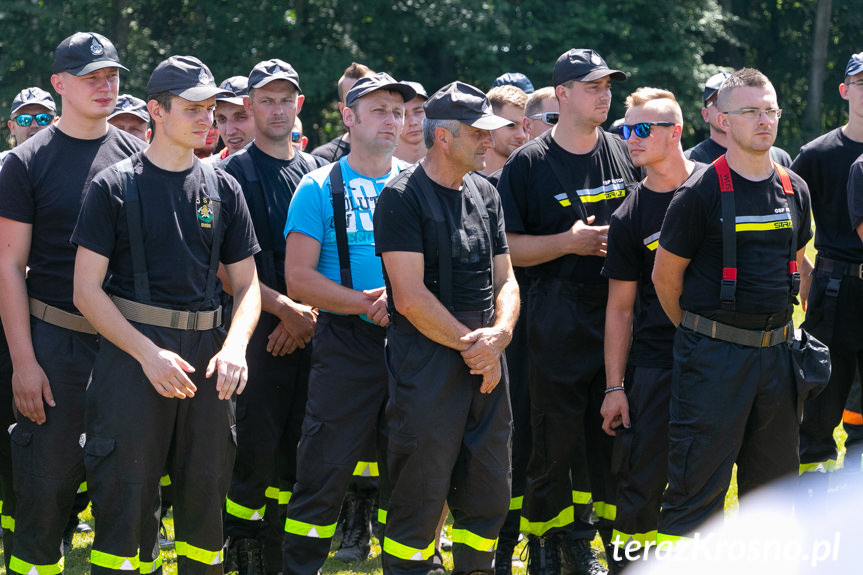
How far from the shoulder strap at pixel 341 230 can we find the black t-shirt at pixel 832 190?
312cm

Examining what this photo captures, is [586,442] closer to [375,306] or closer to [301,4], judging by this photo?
[375,306]

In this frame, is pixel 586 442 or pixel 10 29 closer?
pixel 586 442

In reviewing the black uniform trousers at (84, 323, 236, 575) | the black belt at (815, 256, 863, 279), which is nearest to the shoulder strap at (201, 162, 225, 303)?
the black uniform trousers at (84, 323, 236, 575)

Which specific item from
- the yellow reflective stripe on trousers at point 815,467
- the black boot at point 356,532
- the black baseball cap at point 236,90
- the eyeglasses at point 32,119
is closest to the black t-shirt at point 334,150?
the black baseball cap at point 236,90

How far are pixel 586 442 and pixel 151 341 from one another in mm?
2703

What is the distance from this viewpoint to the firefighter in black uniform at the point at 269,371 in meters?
5.80

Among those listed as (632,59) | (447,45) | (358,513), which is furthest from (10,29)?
(358,513)

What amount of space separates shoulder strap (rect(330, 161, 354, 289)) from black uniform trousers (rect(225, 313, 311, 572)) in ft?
2.12

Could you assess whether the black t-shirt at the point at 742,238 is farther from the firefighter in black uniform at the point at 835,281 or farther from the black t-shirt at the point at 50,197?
the black t-shirt at the point at 50,197

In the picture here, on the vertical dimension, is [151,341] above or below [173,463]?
above

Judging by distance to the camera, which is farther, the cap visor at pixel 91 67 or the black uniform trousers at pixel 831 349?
the black uniform trousers at pixel 831 349

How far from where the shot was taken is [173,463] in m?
4.60

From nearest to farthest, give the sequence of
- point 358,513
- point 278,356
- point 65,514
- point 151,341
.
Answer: point 151,341
point 65,514
point 278,356
point 358,513

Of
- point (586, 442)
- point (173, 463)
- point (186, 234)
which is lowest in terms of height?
point (586, 442)
